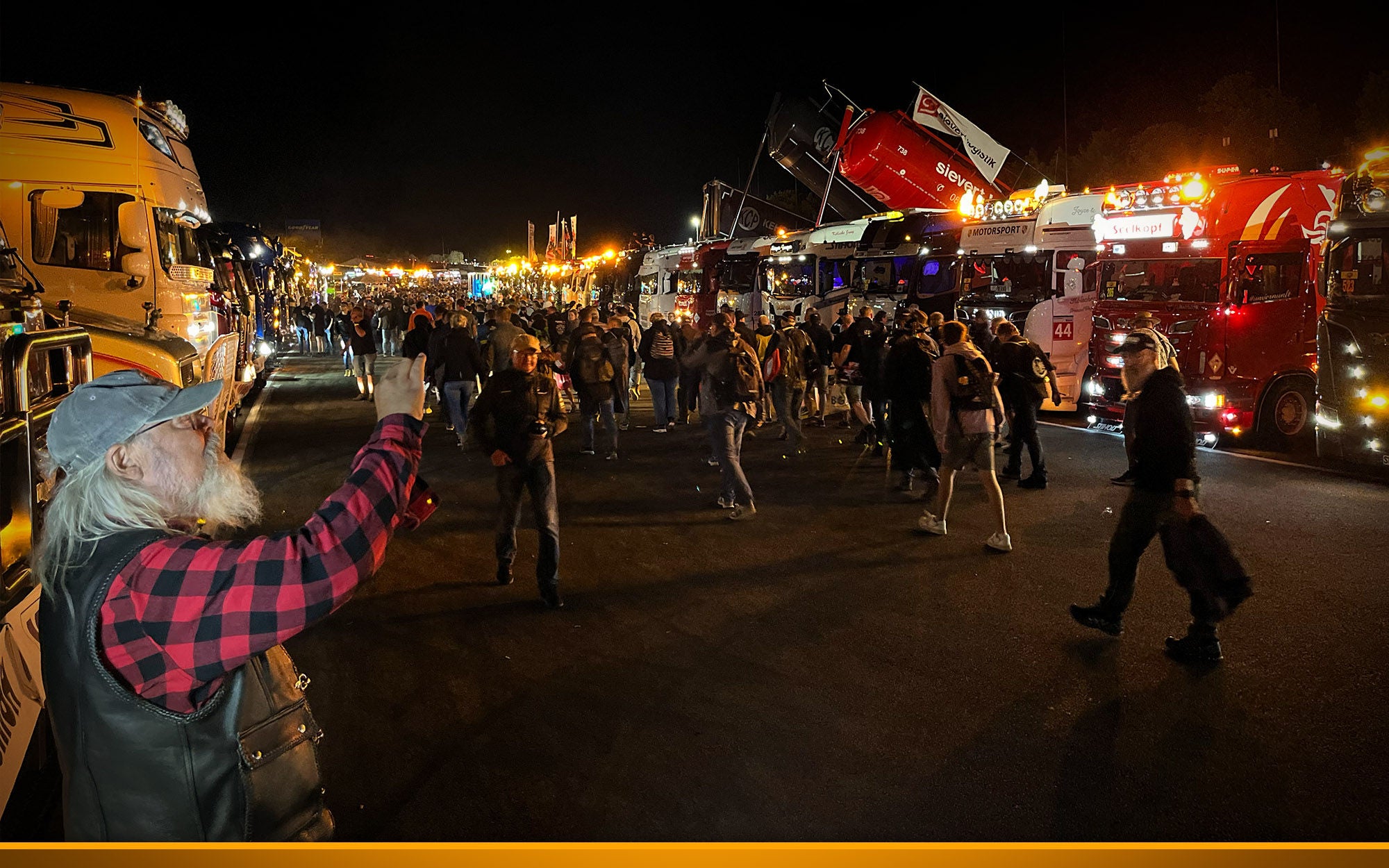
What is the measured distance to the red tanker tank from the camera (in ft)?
81.1

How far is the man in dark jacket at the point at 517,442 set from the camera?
632cm

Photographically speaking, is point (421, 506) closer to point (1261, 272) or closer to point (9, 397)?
point (9, 397)

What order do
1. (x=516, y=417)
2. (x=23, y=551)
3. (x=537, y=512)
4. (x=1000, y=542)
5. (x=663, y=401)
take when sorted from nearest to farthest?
(x=23, y=551), (x=537, y=512), (x=516, y=417), (x=1000, y=542), (x=663, y=401)

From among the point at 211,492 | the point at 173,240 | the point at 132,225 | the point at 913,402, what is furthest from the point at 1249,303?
the point at 132,225

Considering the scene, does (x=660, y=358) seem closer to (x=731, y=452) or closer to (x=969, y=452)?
(x=731, y=452)

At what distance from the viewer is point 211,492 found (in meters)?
1.99

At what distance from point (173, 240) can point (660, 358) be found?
20.6 ft

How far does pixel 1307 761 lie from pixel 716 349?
18.0 ft

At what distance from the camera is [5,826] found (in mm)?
3207

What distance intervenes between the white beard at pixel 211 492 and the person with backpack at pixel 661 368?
11.2m

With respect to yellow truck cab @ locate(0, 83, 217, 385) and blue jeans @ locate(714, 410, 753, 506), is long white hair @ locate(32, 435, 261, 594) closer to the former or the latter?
blue jeans @ locate(714, 410, 753, 506)

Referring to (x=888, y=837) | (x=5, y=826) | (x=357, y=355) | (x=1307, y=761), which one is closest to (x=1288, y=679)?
(x=1307, y=761)

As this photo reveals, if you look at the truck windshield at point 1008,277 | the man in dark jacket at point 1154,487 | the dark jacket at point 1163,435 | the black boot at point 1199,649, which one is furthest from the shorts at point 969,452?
the truck windshield at point 1008,277

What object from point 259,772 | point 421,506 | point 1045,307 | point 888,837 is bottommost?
point 888,837
